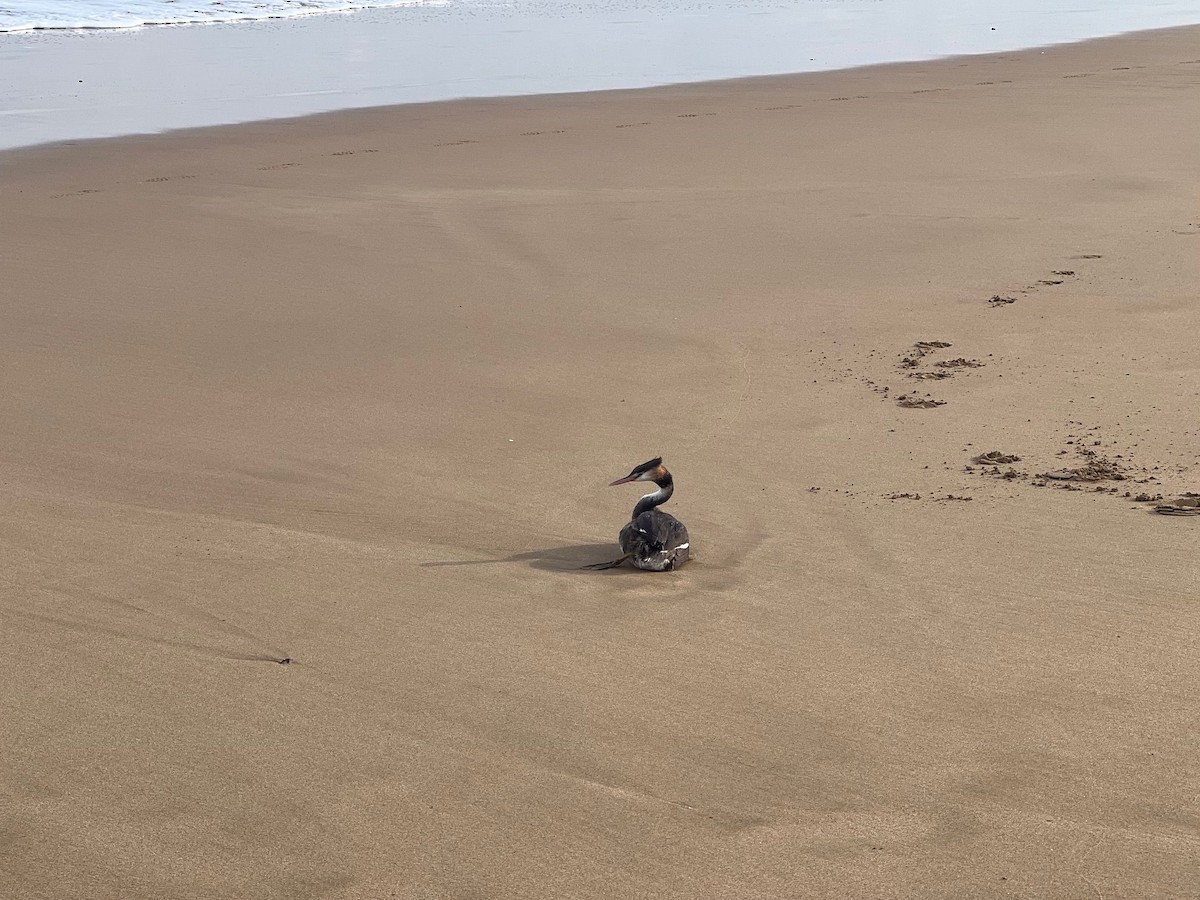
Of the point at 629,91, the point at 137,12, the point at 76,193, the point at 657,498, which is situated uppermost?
the point at 137,12

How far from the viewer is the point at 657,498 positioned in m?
5.05

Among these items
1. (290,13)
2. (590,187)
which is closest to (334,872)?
(590,187)

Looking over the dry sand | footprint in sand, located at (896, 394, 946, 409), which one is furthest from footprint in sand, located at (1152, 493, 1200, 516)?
Result: footprint in sand, located at (896, 394, 946, 409)

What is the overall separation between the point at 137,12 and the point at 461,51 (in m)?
11.0

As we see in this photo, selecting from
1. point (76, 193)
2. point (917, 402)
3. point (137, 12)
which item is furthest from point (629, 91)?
point (137, 12)

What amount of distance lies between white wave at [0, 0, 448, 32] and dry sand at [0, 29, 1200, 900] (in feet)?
66.6

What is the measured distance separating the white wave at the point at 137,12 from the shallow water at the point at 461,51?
3.23ft

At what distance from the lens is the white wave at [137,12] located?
2948cm

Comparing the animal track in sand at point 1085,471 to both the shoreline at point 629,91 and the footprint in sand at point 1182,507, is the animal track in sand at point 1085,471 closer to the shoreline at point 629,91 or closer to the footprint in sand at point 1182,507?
the footprint in sand at point 1182,507

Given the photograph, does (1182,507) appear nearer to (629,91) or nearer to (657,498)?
(657,498)

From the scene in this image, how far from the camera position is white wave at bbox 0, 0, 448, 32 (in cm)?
2948

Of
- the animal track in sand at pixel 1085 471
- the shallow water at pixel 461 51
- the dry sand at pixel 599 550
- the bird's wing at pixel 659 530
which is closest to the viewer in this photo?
the dry sand at pixel 599 550

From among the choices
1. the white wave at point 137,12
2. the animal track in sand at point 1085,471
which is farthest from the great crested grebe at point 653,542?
the white wave at point 137,12

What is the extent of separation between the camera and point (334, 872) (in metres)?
3.20
